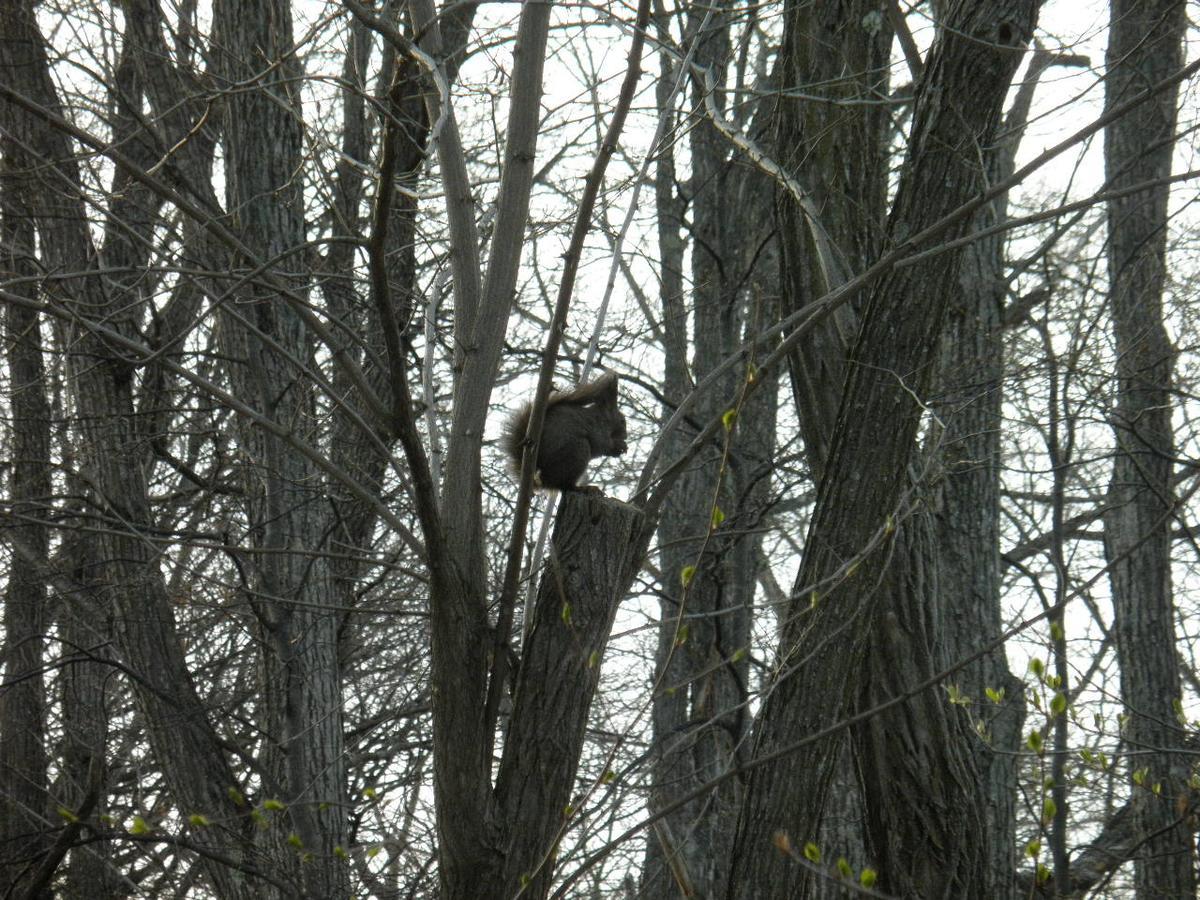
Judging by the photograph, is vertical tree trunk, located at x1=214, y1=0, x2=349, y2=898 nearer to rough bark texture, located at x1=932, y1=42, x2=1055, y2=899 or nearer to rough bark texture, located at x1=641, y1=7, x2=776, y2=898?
rough bark texture, located at x1=641, y1=7, x2=776, y2=898

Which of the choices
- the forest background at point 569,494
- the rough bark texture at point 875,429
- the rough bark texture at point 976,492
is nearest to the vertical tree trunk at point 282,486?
the forest background at point 569,494

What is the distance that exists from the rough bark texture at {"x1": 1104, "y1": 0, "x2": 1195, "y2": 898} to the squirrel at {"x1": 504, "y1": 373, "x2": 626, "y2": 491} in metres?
3.00

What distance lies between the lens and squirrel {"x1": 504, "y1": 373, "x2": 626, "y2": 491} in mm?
5523

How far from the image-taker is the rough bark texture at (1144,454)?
735 centimetres

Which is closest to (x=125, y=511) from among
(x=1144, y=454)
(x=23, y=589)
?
(x=23, y=589)

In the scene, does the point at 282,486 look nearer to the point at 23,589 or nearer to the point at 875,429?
the point at 23,589

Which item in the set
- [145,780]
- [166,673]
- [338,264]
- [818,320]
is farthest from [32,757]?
[818,320]

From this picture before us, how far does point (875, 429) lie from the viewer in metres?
4.24

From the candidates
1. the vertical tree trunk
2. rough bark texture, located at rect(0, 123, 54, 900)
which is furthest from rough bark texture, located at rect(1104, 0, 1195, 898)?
rough bark texture, located at rect(0, 123, 54, 900)

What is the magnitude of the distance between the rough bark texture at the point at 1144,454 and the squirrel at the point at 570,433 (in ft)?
9.84

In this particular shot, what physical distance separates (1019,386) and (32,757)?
7132mm

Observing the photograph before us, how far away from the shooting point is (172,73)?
259 inches

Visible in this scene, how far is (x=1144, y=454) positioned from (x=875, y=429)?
420 centimetres

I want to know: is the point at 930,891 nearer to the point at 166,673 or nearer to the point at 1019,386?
the point at 1019,386
